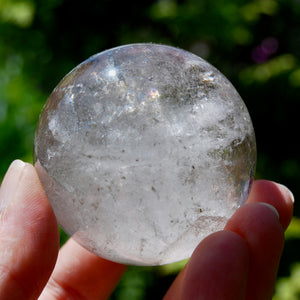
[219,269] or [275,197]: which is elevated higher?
[219,269]

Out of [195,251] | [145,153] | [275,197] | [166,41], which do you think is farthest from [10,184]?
[166,41]

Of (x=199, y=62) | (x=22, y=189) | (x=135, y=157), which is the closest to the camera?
(x=135, y=157)

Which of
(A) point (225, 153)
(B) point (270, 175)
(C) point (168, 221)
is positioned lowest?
(B) point (270, 175)

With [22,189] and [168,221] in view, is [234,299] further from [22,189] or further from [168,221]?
[22,189]

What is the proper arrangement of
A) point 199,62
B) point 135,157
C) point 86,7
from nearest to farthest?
point 135,157 < point 199,62 < point 86,7

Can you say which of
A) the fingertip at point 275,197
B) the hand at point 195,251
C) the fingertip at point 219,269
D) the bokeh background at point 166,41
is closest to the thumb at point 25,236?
the hand at point 195,251

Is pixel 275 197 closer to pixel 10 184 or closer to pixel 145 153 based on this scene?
pixel 145 153

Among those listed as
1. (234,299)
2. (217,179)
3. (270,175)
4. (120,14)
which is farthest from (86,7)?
(234,299)
